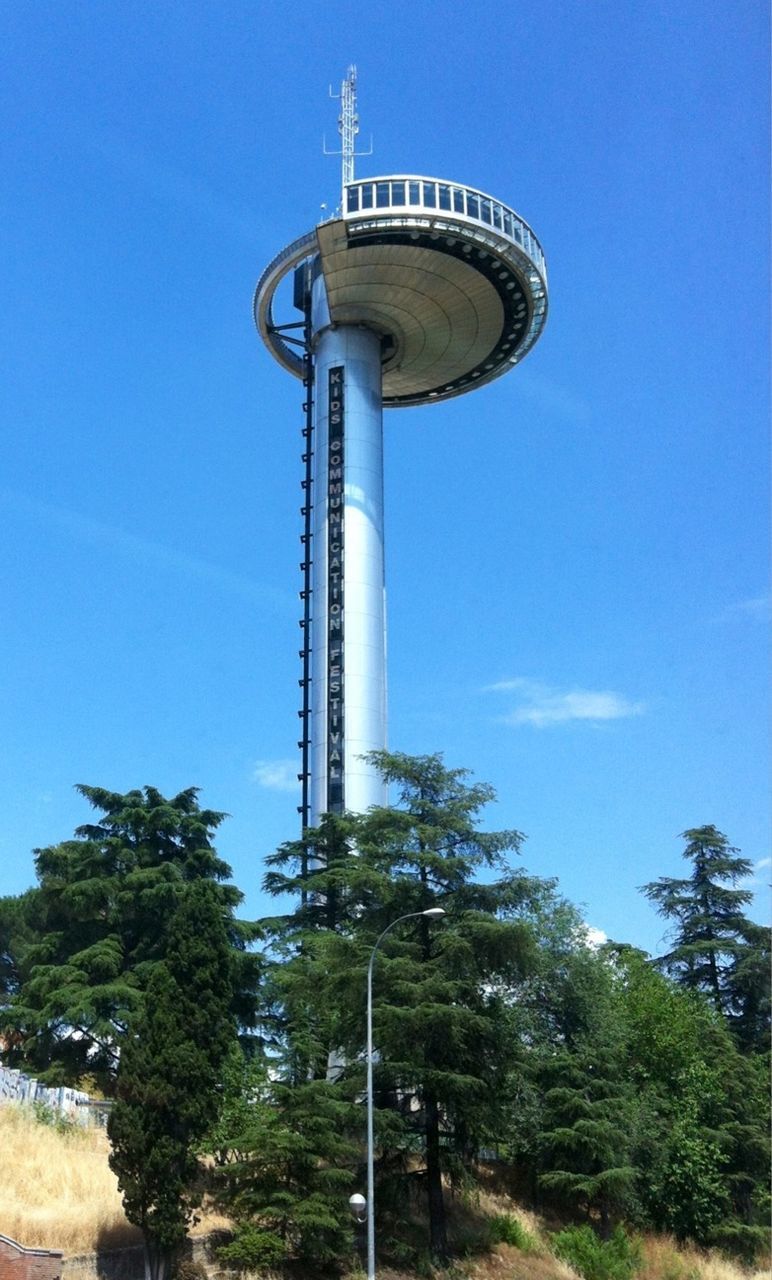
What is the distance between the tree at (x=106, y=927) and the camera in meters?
43.4

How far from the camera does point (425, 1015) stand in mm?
36875

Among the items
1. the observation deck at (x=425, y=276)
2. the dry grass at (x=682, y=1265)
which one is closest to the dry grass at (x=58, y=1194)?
the dry grass at (x=682, y=1265)

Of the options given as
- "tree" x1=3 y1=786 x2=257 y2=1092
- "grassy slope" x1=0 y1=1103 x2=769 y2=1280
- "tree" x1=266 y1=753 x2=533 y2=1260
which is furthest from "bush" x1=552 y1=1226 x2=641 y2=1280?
"tree" x1=3 y1=786 x2=257 y2=1092

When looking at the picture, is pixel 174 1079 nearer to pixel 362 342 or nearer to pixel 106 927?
pixel 106 927

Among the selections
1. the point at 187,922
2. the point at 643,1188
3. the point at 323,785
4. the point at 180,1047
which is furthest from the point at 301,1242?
the point at 323,785

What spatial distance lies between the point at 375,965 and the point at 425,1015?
2205 millimetres

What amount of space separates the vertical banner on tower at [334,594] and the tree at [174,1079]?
1186 inches

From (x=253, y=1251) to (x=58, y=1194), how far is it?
207 inches

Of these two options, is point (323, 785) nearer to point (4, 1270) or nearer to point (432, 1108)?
point (432, 1108)

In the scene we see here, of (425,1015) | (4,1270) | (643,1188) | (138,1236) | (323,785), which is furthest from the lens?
(323,785)

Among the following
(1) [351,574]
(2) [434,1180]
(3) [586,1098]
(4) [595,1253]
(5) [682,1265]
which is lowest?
(5) [682,1265]

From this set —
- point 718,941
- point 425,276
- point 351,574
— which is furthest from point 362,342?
point 718,941

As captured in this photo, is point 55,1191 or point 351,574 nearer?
point 55,1191

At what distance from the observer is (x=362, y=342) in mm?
76562
